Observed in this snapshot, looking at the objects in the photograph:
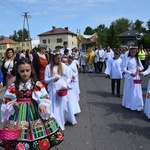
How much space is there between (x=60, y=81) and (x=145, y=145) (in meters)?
2.42

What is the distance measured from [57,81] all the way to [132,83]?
2959mm

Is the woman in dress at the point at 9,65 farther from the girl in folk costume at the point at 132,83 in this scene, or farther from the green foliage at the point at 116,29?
the green foliage at the point at 116,29

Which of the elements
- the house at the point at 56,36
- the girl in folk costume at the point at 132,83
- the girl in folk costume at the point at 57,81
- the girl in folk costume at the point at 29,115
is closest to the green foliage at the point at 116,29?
the house at the point at 56,36

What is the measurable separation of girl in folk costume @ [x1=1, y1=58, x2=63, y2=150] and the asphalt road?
168 centimetres

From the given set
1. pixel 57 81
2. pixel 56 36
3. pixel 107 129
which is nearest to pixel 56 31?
pixel 56 36

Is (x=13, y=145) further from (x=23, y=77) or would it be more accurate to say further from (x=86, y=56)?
(x=86, y=56)

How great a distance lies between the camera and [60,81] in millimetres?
6234

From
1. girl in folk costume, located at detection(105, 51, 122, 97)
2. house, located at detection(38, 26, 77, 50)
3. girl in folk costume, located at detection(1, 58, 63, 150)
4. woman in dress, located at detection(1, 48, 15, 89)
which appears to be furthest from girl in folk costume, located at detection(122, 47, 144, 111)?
house, located at detection(38, 26, 77, 50)

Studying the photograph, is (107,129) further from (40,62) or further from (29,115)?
(29,115)

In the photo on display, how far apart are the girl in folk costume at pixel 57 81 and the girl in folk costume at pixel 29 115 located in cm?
231

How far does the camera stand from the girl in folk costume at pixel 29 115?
11.8 feet

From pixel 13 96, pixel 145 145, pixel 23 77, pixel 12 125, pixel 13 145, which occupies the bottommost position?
pixel 145 145

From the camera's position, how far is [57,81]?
621 cm

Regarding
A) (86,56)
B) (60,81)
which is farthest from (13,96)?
(86,56)
